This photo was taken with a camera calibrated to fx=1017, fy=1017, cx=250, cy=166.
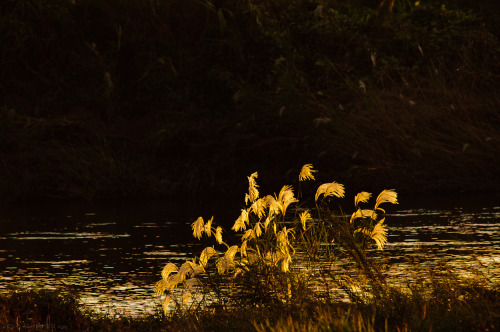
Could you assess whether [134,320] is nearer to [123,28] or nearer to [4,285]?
[4,285]

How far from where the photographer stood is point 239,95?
81.4ft

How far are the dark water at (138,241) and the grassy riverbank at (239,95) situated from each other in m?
1.31

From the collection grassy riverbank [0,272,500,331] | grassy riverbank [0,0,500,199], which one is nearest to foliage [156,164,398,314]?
grassy riverbank [0,272,500,331]

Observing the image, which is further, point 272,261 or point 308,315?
point 272,261

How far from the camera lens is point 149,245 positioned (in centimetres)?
1580

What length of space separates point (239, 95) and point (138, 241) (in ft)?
29.9

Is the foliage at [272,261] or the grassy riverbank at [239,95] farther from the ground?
the grassy riverbank at [239,95]

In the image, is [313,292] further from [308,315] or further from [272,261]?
[308,315]

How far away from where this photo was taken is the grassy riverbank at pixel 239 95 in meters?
23.3

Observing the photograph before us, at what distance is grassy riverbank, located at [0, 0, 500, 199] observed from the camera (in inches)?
919

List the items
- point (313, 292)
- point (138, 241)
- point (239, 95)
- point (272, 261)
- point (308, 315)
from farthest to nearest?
point (239, 95) → point (138, 241) → point (272, 261) → point (313, 292) → point (308, 315)

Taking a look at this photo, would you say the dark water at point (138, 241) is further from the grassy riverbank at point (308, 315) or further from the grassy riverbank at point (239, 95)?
the grassy riverbank at point (239, 95)

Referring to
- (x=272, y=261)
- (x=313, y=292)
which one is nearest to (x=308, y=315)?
(x=313, y=292)

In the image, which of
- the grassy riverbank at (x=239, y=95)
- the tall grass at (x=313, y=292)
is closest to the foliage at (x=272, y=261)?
the tall grass at (x=313, y=292)
